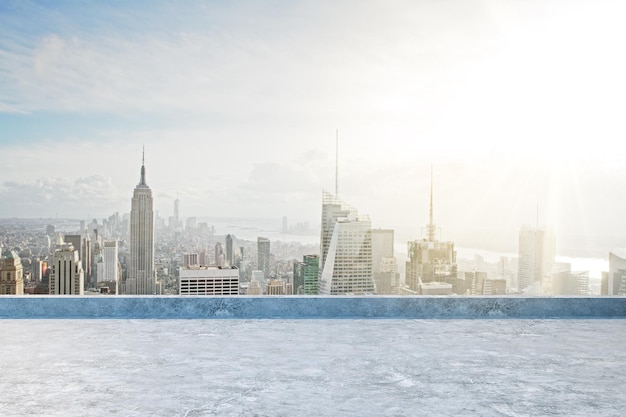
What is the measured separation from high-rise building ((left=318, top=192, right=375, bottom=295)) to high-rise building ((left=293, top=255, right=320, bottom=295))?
7cm

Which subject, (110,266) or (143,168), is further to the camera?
(143,168)

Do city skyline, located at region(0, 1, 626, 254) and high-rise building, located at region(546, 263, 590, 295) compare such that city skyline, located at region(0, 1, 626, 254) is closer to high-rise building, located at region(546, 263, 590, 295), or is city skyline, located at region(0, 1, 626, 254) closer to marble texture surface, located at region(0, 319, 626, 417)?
high-rise building, located at region(546, 263, 590, 295)

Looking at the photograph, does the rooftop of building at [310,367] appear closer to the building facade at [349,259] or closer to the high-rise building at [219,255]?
the high-rise building at [219,255]

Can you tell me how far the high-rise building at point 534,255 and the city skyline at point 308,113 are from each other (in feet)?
0.45

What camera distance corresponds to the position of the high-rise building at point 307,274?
6043mm

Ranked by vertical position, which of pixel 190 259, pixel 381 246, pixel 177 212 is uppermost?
pixel 177 212

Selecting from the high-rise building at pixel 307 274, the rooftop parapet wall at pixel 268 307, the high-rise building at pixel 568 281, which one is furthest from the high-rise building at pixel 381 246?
the rooftop parapet wall at pixel 268 307

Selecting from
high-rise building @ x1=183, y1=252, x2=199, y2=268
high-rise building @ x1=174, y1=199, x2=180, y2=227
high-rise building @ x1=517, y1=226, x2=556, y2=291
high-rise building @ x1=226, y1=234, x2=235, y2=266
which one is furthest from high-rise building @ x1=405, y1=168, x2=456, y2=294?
high-rise building @ x1=174, y1=199, x2=180, y2=227

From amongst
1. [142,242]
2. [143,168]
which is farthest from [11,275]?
[143,168]

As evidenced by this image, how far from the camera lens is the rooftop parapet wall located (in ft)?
13.0

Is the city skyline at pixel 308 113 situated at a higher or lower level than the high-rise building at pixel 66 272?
higher

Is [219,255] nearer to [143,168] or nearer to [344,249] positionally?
[344,249]

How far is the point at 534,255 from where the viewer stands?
6.46 meters

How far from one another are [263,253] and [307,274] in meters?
0.51
